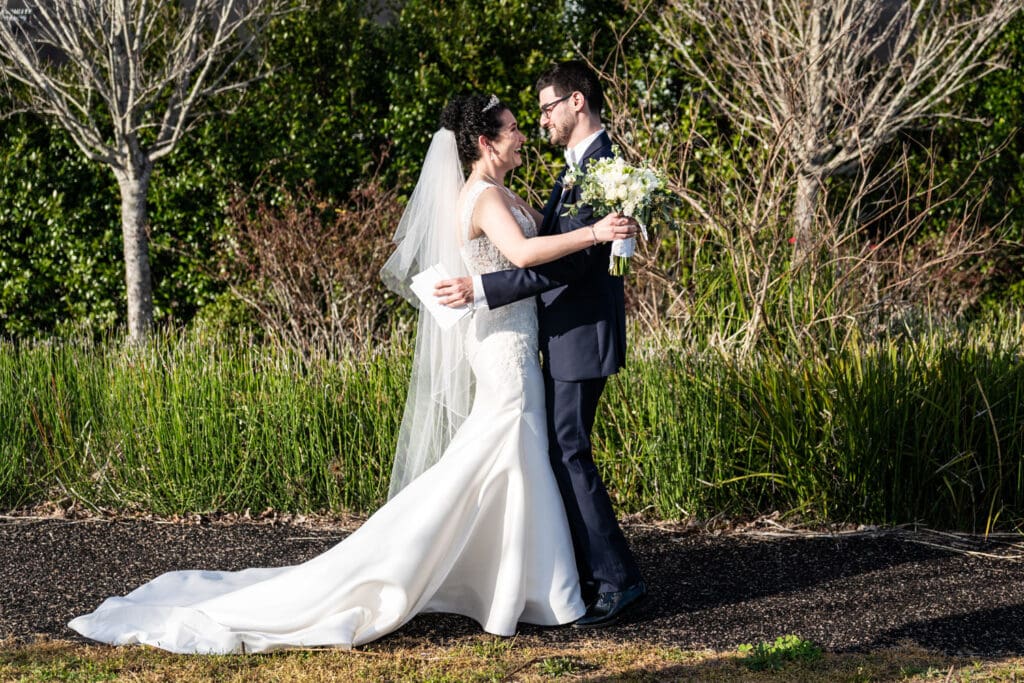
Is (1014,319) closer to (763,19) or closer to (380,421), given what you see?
(763,19)

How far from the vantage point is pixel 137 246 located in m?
7.93

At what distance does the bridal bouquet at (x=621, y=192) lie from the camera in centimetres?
369

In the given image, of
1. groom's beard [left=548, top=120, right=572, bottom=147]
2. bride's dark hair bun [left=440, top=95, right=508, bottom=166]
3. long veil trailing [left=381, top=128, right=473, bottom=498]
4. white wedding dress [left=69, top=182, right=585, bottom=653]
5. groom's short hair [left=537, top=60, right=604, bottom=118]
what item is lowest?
white wedding dress [left=69, top=182, right=585, bottom=653]

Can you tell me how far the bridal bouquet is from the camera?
369cm

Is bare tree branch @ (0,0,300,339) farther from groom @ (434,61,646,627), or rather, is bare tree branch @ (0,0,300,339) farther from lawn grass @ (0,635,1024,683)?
lawn grass @ (0,635,1024,683)

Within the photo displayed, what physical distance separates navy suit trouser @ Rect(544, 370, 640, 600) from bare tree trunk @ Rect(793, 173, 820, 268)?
99.8 inches

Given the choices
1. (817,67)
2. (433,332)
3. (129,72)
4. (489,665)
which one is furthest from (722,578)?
(129,72)

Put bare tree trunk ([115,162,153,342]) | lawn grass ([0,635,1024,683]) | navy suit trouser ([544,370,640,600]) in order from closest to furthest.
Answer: lawn grass ([0,635,1024,683]), navy suit trouser ([544,370,640,600]), bare tree trunk ([115,162,153,342])

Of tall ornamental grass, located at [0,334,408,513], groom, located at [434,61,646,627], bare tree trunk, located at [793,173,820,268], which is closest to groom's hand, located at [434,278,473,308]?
groom, located at [434,61,646,627]

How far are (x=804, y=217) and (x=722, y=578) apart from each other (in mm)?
2836

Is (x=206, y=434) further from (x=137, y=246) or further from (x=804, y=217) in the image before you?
(x=804, y=217)

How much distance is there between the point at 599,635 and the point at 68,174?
6.89 meters

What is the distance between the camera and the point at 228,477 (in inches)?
228

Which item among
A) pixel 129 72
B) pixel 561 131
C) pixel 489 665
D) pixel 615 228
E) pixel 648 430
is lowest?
pixel 489 665
